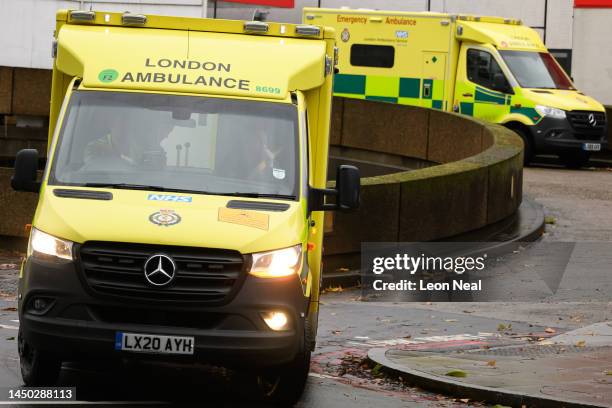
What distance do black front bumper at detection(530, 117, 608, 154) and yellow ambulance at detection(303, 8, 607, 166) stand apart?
20 mm

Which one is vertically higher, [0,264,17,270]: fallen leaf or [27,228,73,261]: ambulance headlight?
[27,228,73,261]: ambulance headlight

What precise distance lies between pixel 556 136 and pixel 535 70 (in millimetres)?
1539

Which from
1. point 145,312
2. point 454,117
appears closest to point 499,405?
point 145,312

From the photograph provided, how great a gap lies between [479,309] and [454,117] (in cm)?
1019

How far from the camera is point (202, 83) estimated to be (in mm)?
9977

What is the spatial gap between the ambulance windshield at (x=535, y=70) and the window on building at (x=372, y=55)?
2409 mm

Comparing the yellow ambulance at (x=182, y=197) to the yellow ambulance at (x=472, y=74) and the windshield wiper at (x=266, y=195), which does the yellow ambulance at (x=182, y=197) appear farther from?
the yellow ambulance at (x=472, y=74)

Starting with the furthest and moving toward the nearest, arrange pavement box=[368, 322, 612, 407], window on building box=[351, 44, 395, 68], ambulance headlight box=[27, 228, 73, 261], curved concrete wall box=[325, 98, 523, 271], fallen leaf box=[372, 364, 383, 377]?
window on building box=[351, 44, 395, 68]
curved concrete wall box=[325, 98, 523, 271]
fallen leaf box=[372, 364, 383, 377]
pavement box=[368, 322, 612, 407]
ambulance headlight box=[27, 228, 73, 261]

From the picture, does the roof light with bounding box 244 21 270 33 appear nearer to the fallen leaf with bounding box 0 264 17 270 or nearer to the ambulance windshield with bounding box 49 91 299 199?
the ambulance windshield with bounding box 49 91 299 199

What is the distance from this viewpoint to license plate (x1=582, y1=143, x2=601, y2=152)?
2947 cm

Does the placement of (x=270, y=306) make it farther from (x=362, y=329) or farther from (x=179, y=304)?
(x=362, y=329)

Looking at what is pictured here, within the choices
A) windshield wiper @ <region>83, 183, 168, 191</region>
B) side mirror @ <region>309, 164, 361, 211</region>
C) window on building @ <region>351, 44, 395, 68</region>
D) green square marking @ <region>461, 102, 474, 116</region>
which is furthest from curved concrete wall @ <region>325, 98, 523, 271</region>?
windshield wiper @ <region>83, 183, 168, 191</region>

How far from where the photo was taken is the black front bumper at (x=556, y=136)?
29.2m

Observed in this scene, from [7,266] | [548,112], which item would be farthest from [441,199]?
[548,112]
